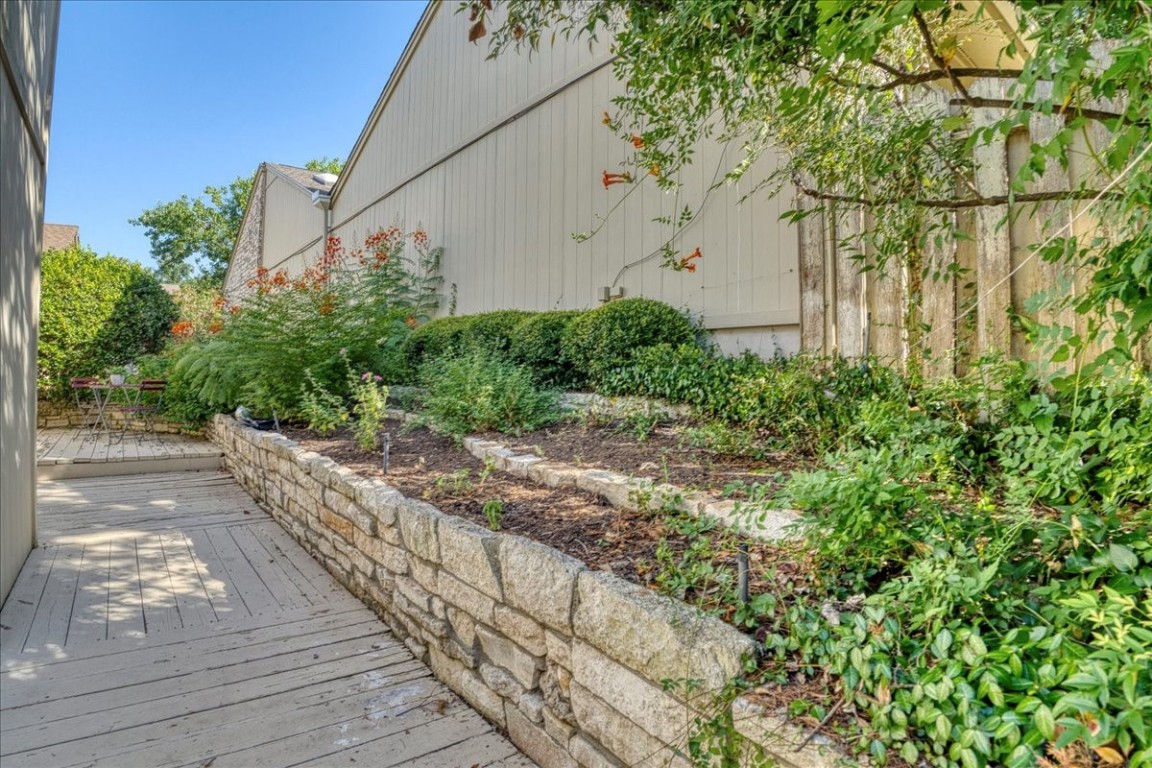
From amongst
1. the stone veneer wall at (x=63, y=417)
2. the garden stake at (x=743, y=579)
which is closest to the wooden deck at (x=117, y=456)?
the stone veneer wall at (x=63, y=417)

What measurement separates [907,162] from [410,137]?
27.1 feet

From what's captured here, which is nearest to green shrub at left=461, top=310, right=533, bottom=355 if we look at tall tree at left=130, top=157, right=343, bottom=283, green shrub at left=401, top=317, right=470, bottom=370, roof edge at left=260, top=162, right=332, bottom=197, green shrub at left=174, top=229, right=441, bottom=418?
green shrub at left=401, top=317, right=470, bottom=370

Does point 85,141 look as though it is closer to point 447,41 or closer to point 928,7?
point 447,41

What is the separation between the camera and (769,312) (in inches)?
160

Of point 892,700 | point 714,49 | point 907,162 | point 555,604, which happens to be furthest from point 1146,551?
point 714,49

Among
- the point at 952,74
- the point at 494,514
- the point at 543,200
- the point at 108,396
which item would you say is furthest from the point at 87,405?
the point at 952,74

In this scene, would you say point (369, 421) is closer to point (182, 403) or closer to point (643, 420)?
point (643, 420)

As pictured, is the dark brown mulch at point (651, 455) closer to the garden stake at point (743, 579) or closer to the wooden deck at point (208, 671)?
the garden stake at point (743, 579)

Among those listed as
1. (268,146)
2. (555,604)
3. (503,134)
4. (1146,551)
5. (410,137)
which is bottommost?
(555,604)

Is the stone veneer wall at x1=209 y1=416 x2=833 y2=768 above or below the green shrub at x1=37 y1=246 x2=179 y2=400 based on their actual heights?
below

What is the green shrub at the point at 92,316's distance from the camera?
29.0 feet

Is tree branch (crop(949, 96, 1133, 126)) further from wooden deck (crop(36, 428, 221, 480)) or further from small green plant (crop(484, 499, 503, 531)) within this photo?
wooden deck (crop(36, 428, 221, 480))

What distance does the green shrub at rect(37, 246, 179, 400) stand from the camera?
8.85 metres

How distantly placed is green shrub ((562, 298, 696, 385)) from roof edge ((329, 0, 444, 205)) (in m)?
6.26
